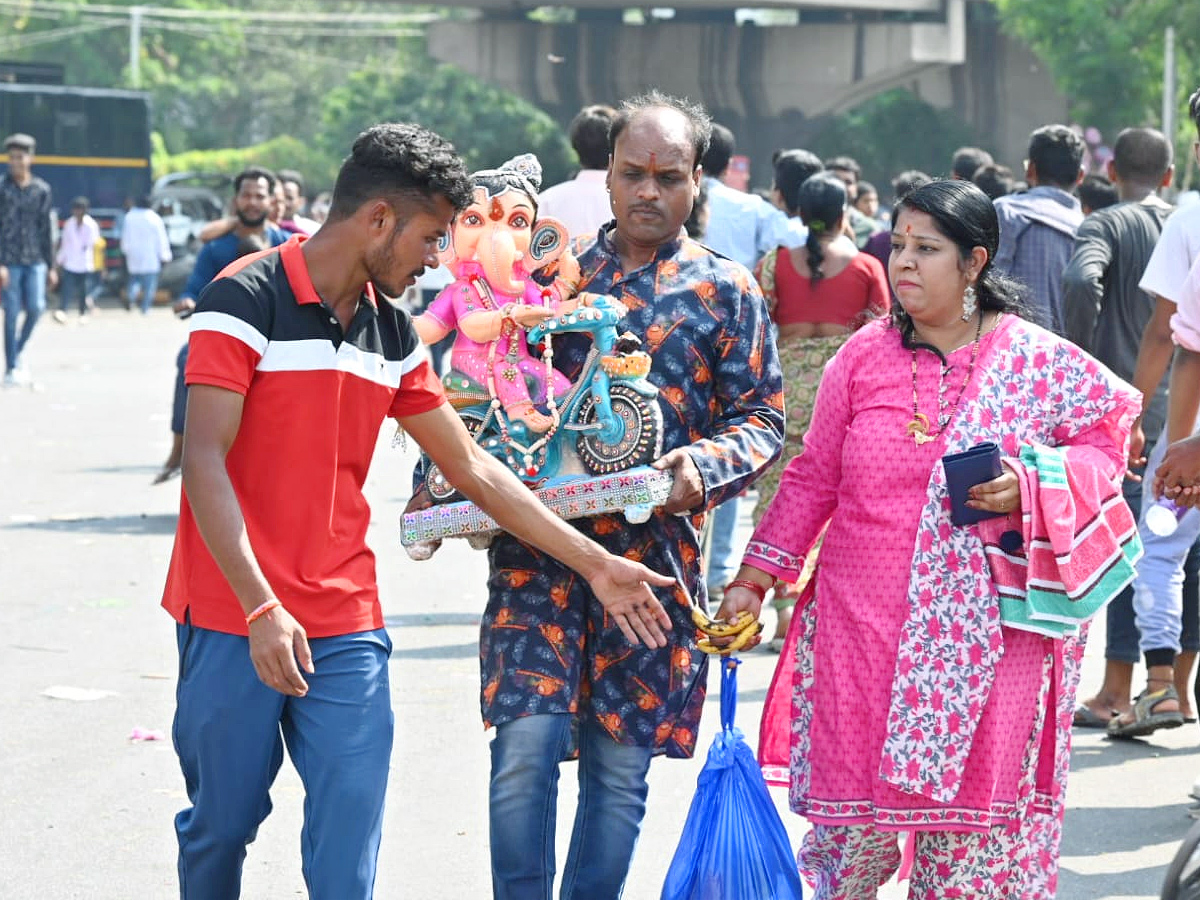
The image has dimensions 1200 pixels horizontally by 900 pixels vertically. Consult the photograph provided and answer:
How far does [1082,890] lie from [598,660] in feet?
6.10

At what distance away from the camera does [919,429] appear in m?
4.06

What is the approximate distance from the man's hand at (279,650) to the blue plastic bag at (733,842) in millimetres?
976

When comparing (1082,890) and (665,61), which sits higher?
(665,61)

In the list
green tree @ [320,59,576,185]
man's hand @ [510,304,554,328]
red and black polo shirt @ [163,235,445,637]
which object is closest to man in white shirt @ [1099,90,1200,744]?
man's hand @ [510,304,554,328]

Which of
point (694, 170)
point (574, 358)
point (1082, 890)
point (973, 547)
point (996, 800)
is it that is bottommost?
point (1082, 890)

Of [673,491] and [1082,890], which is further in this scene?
[1082,890]

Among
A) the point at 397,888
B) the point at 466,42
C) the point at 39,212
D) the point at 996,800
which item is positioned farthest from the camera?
the point at 466,42

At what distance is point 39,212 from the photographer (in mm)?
17906

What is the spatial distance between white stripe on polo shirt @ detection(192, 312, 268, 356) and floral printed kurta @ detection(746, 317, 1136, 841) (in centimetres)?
131

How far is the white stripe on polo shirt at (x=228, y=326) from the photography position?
11.6ft

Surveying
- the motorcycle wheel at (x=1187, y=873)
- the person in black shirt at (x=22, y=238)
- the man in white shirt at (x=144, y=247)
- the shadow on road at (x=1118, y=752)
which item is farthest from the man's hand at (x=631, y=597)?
the man in white shirt at (x=144, y=247)

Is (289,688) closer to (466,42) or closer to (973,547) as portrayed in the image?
(973,547)

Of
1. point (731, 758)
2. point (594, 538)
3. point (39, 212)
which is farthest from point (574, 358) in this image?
point (39, 212)

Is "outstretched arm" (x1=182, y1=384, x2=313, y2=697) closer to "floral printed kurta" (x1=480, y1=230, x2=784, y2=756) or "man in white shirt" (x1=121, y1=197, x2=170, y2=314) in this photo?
"floral printed kurta" (x1=480, y1=230, x2=784, y2=756)
